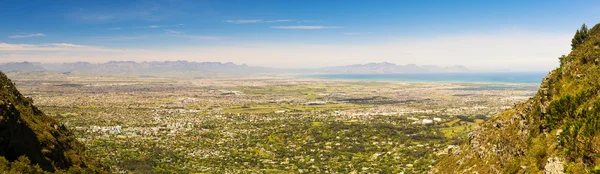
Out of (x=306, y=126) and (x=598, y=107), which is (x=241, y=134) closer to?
(x=306, y=126)

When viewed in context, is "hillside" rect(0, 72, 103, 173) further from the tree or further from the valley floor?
the tree

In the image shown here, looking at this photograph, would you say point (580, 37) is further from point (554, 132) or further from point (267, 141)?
point (267, 141)

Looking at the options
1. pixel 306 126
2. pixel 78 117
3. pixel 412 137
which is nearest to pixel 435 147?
pixel 412 137

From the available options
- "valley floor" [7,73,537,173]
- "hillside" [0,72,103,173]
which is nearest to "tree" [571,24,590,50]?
"valley floor" [7,73,537,173]

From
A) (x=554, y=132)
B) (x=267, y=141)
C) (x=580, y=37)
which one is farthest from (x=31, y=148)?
(x=267, y=141)

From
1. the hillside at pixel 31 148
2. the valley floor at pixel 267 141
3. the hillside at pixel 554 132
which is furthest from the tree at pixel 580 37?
the hillside at pixel 31 148

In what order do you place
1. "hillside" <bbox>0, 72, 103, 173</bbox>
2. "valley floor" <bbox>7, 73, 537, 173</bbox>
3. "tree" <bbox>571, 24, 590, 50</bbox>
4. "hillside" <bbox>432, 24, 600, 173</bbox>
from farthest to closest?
1. "valley floor" <bbox>7, 73, 537, 173</bbox>
2. "tree" <bbox>571, 24, 590, 50</bbox>
3. "hillside" <bbox>0, 72, 103, 173</bbox>
4. "hillside" <bbox>432, 24, 600, 173</bbox>

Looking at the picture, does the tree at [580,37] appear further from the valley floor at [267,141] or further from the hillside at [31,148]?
the hillside at [31,148]
